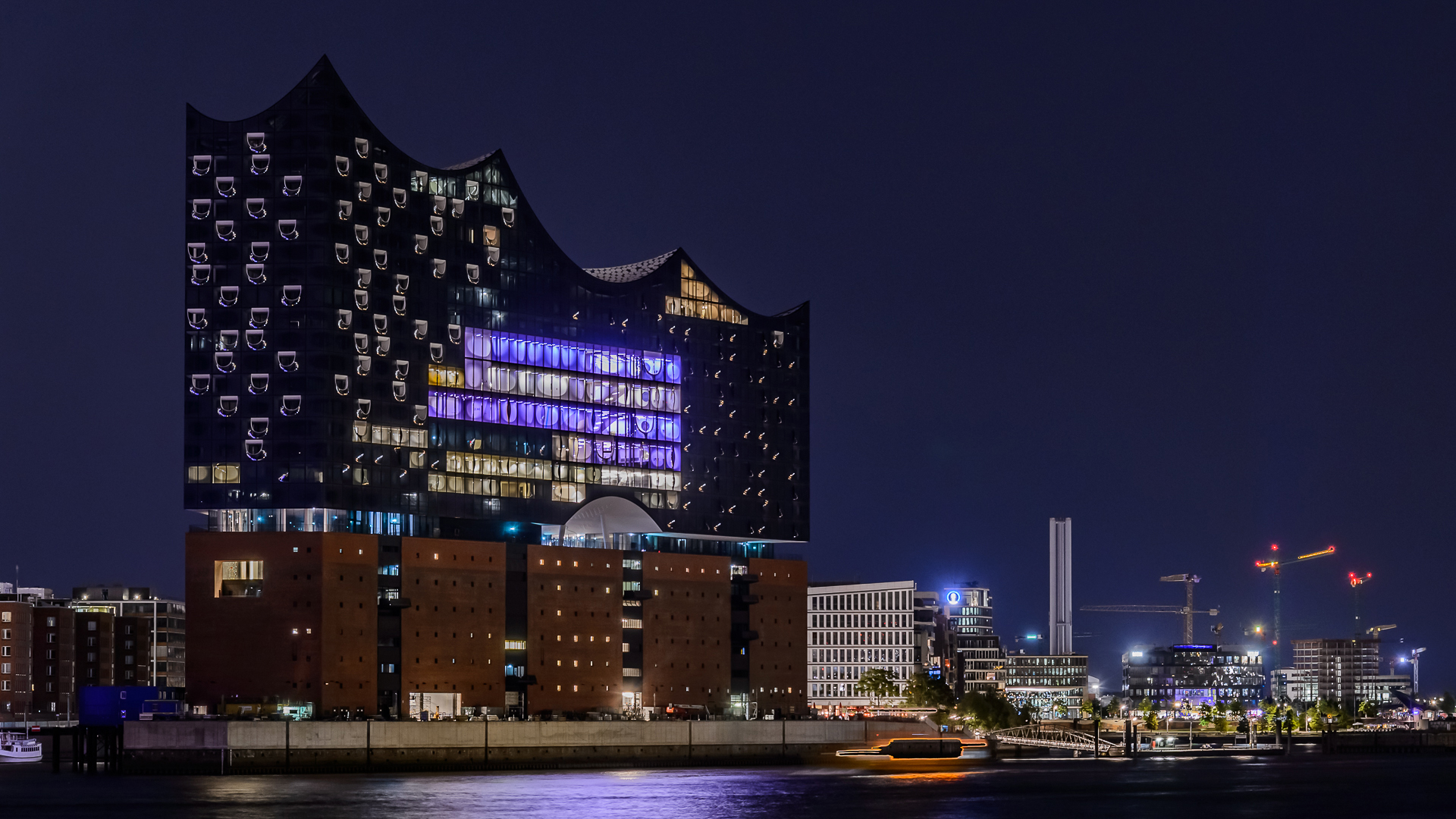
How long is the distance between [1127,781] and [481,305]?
63.6 meters

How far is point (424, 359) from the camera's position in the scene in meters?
157

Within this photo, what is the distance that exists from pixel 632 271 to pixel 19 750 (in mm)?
72790

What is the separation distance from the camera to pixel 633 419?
17412 centimetres

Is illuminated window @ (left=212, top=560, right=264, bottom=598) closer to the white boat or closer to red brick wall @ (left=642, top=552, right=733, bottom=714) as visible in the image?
red brick wall @ (left=642, top=552, right=733, bottom=714)

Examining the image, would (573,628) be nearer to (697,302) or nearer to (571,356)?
(571,356)

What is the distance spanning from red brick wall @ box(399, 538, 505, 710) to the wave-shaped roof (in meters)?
31.6

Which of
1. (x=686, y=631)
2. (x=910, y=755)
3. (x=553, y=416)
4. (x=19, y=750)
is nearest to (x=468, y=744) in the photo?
(x=686, y=631)

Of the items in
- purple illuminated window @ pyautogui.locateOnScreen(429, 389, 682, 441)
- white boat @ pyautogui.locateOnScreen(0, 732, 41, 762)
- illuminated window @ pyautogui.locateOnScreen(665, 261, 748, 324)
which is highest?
illuminated window @ pyautogui.locateOnScreen(665, 261, 748, 324)

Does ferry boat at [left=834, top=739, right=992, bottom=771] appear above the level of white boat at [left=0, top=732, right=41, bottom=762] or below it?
above

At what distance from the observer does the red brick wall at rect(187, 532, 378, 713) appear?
479 ft

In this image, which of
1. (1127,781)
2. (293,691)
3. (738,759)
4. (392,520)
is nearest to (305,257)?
(392,520)

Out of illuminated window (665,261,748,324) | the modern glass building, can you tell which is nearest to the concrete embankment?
the modern glass building

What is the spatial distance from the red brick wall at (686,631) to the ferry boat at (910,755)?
13.3m

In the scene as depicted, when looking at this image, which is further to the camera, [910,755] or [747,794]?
[910,755]
